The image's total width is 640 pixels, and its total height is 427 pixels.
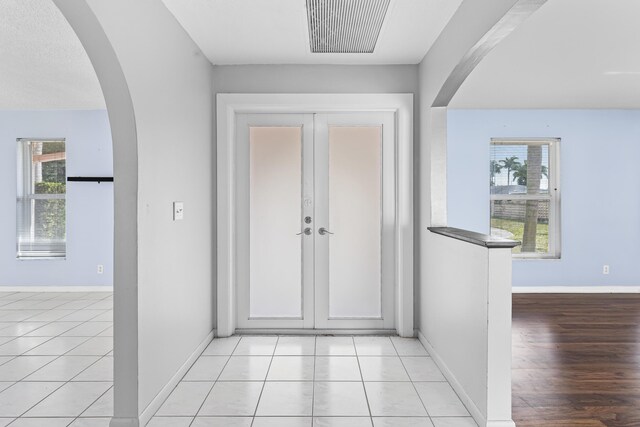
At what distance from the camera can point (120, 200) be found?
2252mm

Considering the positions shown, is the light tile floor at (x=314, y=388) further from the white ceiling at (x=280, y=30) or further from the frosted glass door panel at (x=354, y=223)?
the white ceiling at (x=280, y=30)

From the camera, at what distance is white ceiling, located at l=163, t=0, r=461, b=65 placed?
2727 millimetres

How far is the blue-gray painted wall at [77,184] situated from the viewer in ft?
19.2

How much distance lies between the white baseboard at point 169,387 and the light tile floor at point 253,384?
37 mm

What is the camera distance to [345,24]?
294 cm

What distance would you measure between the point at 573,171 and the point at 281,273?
4233 millimetres

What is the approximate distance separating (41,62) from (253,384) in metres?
3.24

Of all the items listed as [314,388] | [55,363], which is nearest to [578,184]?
[314,388]

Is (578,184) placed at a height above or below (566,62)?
below

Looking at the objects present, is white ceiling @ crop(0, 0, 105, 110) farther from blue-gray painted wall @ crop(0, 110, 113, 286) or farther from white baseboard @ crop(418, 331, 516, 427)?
white baseboard @ crop(418, 331, 516, 427)

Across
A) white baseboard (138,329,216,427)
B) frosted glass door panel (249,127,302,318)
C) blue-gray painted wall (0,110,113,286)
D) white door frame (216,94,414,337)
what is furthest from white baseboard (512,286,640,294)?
blue-gray painted wall (0,110,113,286)

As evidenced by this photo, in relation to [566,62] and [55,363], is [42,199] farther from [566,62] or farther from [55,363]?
[566,62]

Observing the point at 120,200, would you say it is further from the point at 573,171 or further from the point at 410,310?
the point at 573,171

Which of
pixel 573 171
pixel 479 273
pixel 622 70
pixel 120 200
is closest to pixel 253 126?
pixel 120 200
